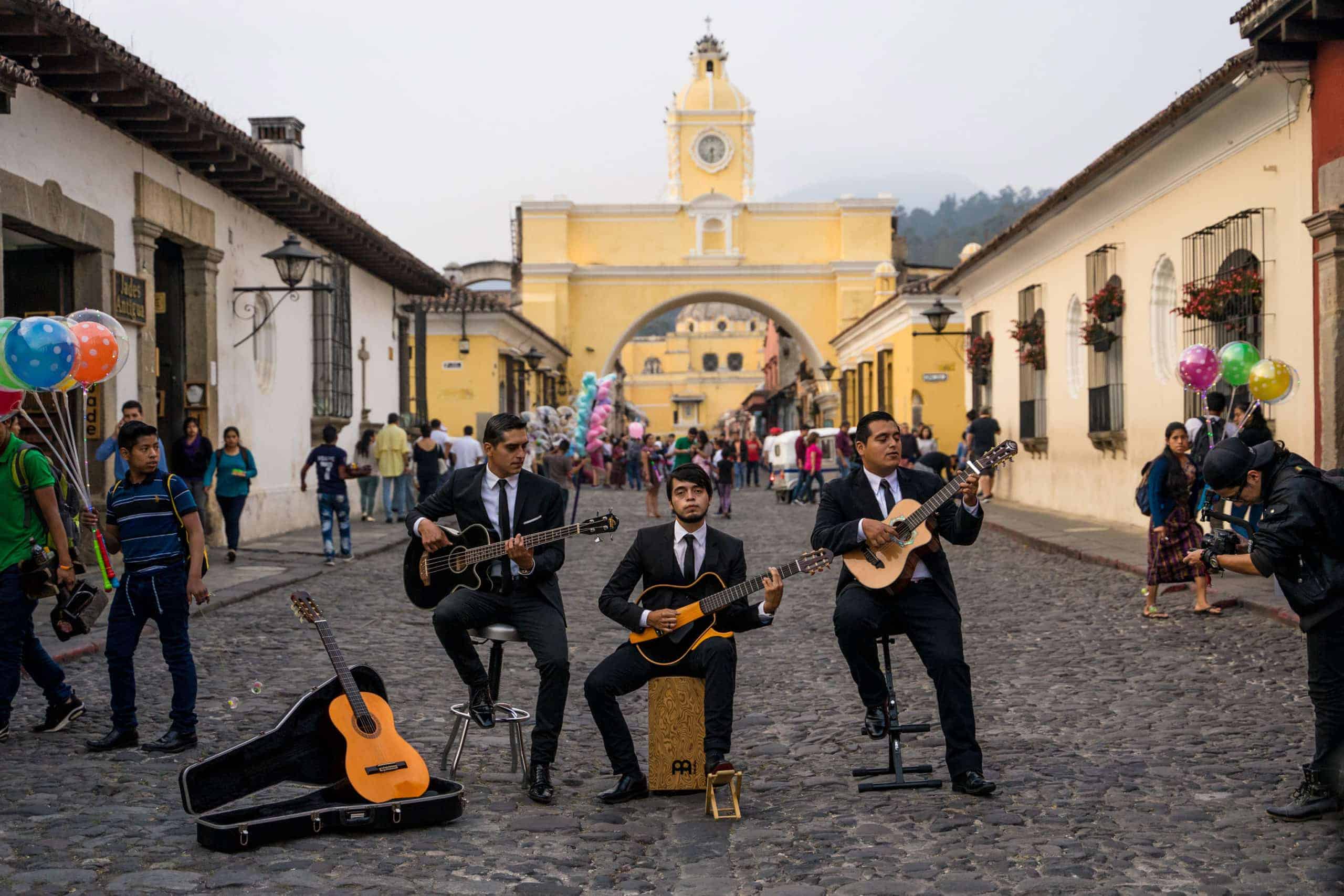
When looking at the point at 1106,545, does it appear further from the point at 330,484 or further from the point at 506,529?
the point at 506,529

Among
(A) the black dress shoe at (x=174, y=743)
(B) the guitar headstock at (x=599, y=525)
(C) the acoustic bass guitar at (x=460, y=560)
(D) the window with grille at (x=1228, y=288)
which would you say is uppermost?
(D) the window with grille at (x=1228, y=288)

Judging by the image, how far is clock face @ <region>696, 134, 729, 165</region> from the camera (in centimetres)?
4994

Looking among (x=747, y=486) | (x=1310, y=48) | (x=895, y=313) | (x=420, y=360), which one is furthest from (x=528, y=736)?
(x=747, y=486)

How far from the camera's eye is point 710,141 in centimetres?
5022

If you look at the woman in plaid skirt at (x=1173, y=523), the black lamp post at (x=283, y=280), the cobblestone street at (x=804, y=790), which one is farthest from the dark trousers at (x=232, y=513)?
the woman in plaid skirt at (x=1173, y=523)

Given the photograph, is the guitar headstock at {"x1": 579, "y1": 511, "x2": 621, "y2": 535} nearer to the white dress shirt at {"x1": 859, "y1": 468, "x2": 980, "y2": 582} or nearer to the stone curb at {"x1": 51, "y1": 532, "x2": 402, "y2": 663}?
the white dress shirt at {"x1": 859, "y1": 468, "x2": 980, "y2": 582}

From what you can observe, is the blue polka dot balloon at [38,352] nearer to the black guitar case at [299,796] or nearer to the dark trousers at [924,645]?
the black guitar case at [299,796]

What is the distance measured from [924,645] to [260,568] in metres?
9.70

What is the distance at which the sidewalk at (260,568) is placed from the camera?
9.08 meters

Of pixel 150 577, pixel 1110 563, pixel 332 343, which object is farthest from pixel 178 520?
pixel 332 343

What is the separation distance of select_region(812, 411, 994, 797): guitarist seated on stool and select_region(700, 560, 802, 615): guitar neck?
163 mm

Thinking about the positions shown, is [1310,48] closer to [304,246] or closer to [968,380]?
[304,246]

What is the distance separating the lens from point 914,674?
8.05 m

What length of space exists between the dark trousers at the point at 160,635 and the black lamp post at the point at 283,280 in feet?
30.0
